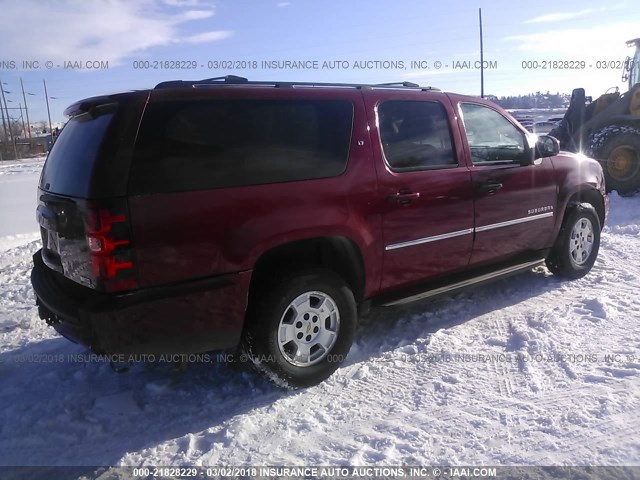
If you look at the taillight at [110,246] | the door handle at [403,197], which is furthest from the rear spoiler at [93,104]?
the door handle at [403,197]

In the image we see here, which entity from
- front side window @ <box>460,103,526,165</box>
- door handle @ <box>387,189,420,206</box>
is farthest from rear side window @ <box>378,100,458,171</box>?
front side window @ <box>460,103,526,165</box>

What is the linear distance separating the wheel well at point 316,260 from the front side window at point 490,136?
1.47 meters

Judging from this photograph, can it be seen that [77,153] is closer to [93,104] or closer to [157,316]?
[93,104]

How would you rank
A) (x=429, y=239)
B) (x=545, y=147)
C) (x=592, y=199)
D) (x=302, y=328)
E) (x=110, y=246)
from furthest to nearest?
(x=592, y=199)
(x=545, y=147)
(x=429, y=239)
(x=302, y=328)
(x=110, y=246)

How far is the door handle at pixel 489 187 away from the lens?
4.02m

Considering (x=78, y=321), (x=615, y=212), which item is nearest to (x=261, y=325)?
(x=78, y=321)

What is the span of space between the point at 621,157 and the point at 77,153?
10401 millimetres

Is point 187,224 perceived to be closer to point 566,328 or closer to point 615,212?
point 566,328

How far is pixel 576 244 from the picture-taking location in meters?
5.11

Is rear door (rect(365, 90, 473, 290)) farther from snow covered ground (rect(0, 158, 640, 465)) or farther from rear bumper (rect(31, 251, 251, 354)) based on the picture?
rear bumper (rect(31, 251, 251, 354))

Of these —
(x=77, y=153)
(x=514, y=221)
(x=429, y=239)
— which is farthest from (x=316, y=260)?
(x=514, y=221)

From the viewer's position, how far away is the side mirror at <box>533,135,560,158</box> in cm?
454

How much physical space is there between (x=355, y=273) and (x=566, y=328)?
73.1 inches

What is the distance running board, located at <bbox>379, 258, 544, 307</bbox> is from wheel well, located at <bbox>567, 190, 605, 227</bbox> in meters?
0.84
